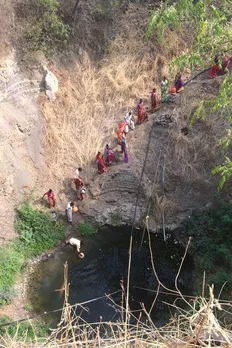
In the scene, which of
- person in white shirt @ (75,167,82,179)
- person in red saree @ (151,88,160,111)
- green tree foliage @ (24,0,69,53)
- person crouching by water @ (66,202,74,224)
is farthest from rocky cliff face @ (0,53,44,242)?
person in red saree @ (151,88,160,111)

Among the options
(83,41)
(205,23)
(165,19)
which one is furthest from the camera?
(83,41)

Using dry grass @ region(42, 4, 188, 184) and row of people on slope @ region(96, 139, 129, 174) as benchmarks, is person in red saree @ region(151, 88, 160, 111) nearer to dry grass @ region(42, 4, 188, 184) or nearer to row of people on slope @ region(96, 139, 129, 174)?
dry grass @ region(42, 4, 188, 184)

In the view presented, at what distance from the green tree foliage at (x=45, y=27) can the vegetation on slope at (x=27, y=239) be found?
5.65 metres

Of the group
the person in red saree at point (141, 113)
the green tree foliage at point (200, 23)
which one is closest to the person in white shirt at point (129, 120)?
the person in red saree at point (141, 113)

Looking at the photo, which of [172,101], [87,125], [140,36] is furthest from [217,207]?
[140,36]

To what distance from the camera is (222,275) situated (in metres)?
10.3

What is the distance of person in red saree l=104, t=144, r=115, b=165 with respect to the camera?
13036mm

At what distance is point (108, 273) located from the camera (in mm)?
11445

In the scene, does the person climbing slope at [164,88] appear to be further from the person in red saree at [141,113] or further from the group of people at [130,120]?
the person in red saree at [141,113]

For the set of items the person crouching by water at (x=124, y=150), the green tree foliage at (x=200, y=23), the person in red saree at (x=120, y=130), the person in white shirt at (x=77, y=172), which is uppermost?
the green tree foliage at (x=200, y=23)

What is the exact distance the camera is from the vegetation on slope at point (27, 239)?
10844 mm

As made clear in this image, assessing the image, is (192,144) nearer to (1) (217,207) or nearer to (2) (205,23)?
A: (1) (217,207)

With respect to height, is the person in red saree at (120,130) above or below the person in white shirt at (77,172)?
above

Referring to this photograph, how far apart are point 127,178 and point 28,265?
156 inches
